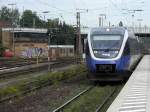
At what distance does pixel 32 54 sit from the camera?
8450 centimetres

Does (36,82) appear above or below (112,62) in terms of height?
below

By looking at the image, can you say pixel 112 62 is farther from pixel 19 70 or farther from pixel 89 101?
pixel 19 70

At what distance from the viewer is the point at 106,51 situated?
84.8 ft

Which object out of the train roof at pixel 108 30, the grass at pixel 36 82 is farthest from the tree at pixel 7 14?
the train roof at pixel 108 30

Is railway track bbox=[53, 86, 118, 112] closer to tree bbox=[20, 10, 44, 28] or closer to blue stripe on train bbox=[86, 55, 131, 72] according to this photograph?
blue stripe on train bbox=[86, 55, 131, 72]

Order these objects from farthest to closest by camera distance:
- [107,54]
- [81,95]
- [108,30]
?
[108,30]
[107,54]
[81,95]

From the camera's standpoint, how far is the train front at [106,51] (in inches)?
1001

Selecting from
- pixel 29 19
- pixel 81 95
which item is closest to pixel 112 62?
pixel 81 95

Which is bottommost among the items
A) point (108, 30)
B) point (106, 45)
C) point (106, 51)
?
point (106, 51)

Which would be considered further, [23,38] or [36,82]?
[23,38]

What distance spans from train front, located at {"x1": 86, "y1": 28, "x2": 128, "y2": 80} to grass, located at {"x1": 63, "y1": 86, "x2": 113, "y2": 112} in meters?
1.22

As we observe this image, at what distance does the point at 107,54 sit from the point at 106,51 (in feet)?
0.70

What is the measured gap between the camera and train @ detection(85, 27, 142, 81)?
2545 cm

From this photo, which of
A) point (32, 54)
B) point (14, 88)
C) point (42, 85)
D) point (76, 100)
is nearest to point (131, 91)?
point (76, 100)
